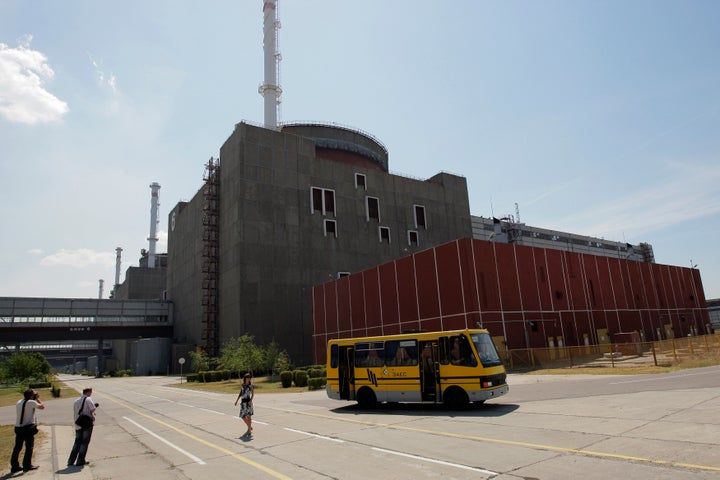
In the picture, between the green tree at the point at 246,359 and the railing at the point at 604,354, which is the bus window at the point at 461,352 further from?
the green tree at the point at 246,359

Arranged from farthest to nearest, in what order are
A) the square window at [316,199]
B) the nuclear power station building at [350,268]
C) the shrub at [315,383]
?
the square window at [316,199], the nuclear power station building at [350,268], the shrub at [315,383]

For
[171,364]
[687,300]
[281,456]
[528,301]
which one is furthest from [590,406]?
[171,364]

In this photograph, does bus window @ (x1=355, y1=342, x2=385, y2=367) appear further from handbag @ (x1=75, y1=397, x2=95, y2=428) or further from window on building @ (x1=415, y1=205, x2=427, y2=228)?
window on building @ (x1=415, y1=205, x2=427, y2=228)

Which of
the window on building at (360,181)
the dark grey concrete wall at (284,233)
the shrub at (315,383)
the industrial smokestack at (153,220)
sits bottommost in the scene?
the shrub at (315,383)

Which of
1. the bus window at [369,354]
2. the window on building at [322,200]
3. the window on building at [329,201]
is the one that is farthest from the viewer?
the window on building at [329,201]

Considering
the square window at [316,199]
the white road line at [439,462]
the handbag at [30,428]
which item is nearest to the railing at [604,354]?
the white road line at [439,462]

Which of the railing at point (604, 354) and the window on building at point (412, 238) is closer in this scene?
the railing at point (604, 354)

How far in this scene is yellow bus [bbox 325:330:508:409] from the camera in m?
15.5

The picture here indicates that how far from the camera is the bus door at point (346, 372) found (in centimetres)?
1889

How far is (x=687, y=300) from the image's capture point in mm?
59750

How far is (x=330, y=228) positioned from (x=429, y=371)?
4905cm

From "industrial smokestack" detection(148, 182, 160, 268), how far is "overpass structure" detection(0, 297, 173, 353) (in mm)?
38806

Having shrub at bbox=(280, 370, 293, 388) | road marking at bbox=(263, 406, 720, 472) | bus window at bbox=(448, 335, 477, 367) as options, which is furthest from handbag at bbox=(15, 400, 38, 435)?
shrub at bbox=(280, 370, 293, 388)

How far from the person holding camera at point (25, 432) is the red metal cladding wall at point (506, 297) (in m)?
28.9
